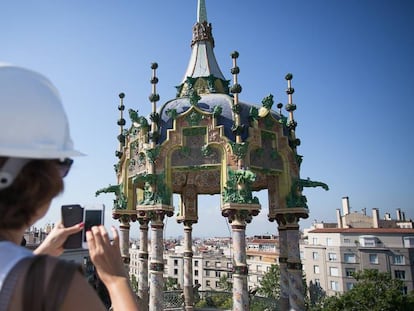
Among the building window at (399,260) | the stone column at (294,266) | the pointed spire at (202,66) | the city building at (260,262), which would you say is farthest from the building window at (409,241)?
the pointed spire at (202,66)

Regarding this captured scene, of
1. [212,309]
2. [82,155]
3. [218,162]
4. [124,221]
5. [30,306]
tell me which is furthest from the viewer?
[212,309]

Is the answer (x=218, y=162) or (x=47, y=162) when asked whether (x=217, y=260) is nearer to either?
(x=218, y=162)

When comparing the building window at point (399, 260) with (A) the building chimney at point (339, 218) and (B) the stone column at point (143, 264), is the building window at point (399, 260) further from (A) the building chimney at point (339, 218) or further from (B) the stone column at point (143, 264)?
(B) the stone column at point (143, 264)

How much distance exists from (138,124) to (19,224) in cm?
1349

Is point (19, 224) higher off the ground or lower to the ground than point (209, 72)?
lower

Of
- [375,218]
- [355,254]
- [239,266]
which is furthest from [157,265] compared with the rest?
[375,218]

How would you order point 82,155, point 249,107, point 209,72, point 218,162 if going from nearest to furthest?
point 82,155 → point 218,162 → point 249,107 → point 209,72

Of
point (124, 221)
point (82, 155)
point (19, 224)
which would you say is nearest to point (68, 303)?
point (19, 224)

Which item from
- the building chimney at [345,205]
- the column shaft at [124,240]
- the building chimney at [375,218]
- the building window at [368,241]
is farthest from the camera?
the building chimney at [345,205]

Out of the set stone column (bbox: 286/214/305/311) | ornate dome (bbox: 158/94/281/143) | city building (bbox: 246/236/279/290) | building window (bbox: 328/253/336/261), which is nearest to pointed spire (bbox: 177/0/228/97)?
ornate dome (bbox: 158/94/281/143)

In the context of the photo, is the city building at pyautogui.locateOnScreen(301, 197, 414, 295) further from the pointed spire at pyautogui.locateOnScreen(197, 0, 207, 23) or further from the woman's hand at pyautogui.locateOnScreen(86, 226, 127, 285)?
the woman's hand at pyautogui.locateOnScreen(86, 226, 127, 285)

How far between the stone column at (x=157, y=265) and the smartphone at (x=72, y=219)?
10626 mm

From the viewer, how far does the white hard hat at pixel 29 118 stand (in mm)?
1659

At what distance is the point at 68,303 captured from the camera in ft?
4.70
